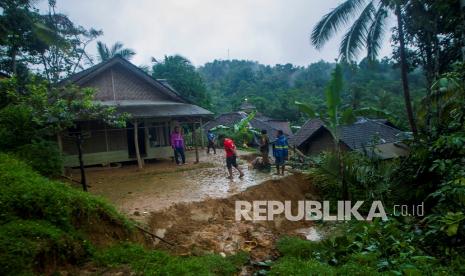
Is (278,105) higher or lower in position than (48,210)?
higher

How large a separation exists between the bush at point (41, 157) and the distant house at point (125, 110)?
4670mm

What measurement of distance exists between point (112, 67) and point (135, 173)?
5064 mm

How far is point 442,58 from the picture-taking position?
47.5ft

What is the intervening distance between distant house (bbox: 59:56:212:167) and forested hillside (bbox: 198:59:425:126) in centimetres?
1732

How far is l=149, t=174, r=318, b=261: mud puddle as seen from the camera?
7129mm

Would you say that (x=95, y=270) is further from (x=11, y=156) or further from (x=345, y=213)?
(x=345, y=213)

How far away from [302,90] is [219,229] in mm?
39905

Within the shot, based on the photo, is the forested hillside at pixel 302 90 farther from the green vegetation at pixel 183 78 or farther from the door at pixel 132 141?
the door at pixel 132 141

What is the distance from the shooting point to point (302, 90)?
150ft

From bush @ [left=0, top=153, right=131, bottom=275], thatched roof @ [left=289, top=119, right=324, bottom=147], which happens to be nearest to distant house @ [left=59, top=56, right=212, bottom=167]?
bush @ [left=0, top=153, right=131, bottom=275]

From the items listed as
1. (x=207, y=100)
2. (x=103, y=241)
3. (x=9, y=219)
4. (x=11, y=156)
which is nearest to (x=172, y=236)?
(x=103, y=241)

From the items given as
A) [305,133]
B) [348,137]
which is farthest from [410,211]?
[305,133]

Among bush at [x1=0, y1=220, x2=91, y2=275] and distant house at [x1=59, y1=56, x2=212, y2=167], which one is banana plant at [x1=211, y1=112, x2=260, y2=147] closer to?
distant house at [x1=59, y1=56, x2=212, y2=167]

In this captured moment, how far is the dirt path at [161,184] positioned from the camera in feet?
27.9
